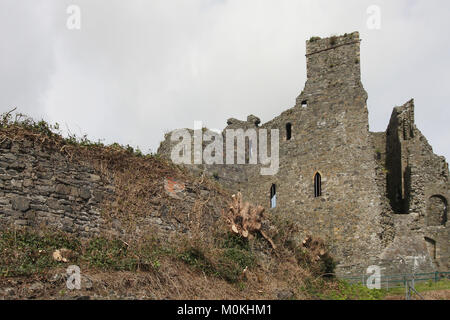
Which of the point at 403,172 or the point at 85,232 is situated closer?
the point at 85,232

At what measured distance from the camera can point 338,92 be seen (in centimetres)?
2234

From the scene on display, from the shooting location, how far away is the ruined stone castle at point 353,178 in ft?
65.5

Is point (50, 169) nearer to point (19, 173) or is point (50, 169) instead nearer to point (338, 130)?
point (19, 173)

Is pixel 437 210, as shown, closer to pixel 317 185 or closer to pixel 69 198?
pixel 317 185

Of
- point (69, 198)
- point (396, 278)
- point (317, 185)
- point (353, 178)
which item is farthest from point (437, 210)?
point (69, 198)

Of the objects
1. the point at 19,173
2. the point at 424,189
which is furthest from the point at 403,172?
the point at 19,173

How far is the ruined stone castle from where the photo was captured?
1995cm

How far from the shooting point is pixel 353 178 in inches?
825

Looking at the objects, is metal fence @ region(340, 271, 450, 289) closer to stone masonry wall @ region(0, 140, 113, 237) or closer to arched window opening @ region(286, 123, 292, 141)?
arched window opening @ region(286, 123, 292, 141)

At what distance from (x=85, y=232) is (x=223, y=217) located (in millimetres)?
4337

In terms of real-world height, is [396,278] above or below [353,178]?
below

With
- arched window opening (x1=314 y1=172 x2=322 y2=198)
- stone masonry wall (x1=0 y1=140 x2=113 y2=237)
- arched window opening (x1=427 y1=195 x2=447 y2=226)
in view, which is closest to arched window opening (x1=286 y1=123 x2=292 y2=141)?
arched window opening (x1=314 y1=172 x2=322 y2=198)
